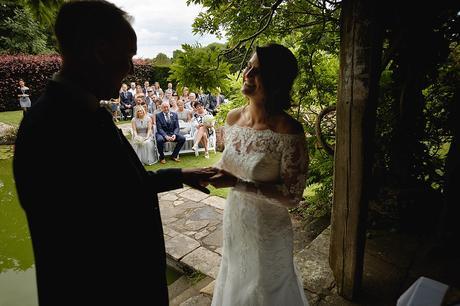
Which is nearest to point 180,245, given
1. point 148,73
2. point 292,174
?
point 292,174

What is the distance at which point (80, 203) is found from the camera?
3.92ft

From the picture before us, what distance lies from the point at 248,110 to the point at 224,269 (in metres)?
1.37

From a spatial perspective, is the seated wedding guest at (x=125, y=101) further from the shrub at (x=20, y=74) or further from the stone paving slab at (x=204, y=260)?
the stone paving slab at (x=204, y=260)

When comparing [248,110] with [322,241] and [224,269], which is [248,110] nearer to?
[224,269]

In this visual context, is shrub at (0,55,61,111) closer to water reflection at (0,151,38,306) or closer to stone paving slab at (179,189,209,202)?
water reflection at (0,151,38,306)

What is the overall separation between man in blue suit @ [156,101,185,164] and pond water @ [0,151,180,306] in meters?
3.89

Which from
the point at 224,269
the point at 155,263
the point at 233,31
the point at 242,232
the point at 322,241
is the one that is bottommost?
the point at 322,241

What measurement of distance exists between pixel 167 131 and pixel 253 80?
24.7 feet

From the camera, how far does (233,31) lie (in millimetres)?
3439

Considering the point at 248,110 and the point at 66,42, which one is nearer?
the point at 66,42

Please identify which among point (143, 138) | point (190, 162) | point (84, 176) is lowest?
point (190, 162)

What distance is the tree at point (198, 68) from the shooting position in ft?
8.71

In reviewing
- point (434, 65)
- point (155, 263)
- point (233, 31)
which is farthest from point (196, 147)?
point (155, 263)

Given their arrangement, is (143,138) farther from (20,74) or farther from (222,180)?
(20,74)
